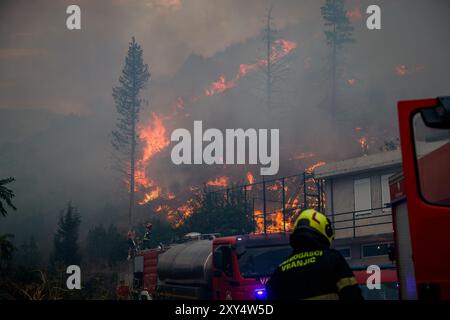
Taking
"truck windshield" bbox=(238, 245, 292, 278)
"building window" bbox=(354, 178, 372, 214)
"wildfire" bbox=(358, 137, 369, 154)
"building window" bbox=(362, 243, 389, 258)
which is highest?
"wildfire" bbox=(358, 137, 369, 154)

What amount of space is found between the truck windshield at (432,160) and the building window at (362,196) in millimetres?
22349

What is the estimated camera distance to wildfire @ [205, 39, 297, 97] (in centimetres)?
6712

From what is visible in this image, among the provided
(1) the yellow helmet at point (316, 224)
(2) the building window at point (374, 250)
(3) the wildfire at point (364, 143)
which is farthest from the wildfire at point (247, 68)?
(1) the yellow helmet at point (316, 224)

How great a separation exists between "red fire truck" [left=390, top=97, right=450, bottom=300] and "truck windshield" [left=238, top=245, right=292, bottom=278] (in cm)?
716

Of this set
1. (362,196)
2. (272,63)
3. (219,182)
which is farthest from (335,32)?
(362,196)

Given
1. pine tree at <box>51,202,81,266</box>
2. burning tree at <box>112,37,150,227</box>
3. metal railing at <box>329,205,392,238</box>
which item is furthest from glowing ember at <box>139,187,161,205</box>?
metal railing at <box>329,205,392,238</box>

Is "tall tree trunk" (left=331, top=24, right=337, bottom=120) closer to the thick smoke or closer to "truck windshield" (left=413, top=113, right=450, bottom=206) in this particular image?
the thick smoke

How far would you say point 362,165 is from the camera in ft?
91.8

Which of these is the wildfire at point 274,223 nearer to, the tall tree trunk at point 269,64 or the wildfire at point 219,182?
the wildfire at point 219,182

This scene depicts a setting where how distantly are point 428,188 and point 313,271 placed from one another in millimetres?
1818

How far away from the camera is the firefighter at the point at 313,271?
4.56 m

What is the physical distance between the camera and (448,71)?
209 feet
